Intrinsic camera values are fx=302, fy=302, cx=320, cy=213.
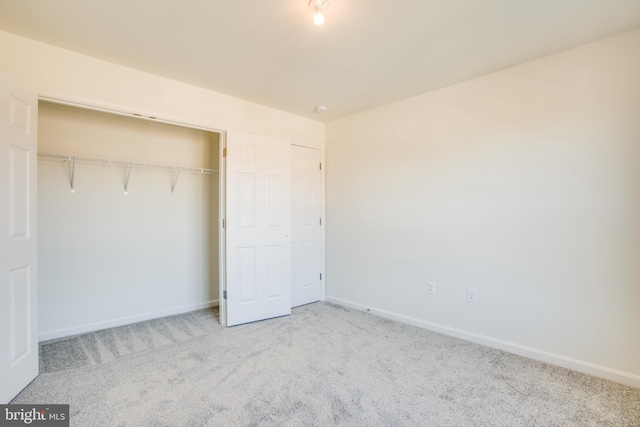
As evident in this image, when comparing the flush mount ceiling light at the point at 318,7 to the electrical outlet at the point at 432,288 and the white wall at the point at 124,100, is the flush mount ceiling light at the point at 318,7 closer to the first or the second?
the white wall at the point at 124,100

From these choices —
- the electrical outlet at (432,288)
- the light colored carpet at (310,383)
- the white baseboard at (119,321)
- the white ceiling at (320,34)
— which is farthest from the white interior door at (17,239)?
the electrical outlet at (432,288)

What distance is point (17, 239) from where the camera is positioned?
6.23 feet

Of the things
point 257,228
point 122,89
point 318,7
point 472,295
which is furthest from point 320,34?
point 472,295

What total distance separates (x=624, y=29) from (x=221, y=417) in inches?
139

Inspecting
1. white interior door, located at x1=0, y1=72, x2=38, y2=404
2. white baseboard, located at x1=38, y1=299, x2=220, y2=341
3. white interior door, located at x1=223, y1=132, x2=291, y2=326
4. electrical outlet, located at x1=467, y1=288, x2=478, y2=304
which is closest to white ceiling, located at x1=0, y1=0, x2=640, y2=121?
white interior door, located at x1=0, y1=72, x2=38, y2=404

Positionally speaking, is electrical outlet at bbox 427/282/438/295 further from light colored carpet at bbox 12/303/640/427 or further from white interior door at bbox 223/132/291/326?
white interior door at bbox 223/132/291/326

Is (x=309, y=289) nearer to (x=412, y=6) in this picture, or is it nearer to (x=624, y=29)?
(x=412, y=6)

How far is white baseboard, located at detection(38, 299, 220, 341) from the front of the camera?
2744 mm

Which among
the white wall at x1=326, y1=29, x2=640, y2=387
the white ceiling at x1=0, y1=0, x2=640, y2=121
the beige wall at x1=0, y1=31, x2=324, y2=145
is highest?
the white ceiling at x1=0, y1=0, x2=640, y2=121

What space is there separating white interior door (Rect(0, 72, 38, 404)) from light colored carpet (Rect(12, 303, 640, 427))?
0.67 feet

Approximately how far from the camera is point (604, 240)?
213 cm
